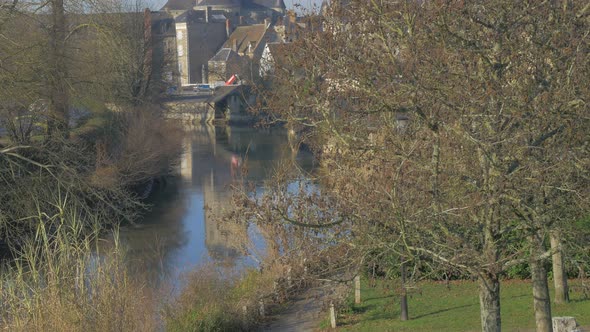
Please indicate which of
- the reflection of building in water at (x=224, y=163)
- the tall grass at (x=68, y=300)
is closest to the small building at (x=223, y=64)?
the reflection of building in water at (x=224, y=163)

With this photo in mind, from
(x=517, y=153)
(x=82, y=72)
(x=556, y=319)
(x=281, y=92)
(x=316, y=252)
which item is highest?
(x=82, y=72)

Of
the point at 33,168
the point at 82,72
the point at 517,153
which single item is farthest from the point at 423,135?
the point at 82,72

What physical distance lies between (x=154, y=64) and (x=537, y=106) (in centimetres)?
3489

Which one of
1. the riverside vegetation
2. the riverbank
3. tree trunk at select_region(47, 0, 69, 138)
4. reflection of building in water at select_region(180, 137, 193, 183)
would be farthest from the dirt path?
reflection of building in water at select_region(180, 137, 193, 183)

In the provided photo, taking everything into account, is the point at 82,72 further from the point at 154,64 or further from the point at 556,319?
the point at 154,64

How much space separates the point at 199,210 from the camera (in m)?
25.5

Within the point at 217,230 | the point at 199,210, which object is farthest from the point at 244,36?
the point at 217,230

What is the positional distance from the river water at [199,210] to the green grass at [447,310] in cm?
219

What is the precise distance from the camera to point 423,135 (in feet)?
26.2

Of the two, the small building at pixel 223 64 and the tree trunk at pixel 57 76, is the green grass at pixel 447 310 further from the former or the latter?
the small building at pixel 223 64

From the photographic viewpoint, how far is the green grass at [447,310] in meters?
11.6

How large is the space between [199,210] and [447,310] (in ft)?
44.7

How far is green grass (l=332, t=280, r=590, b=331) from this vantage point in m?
11.6

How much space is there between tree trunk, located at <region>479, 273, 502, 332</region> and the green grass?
319cm
